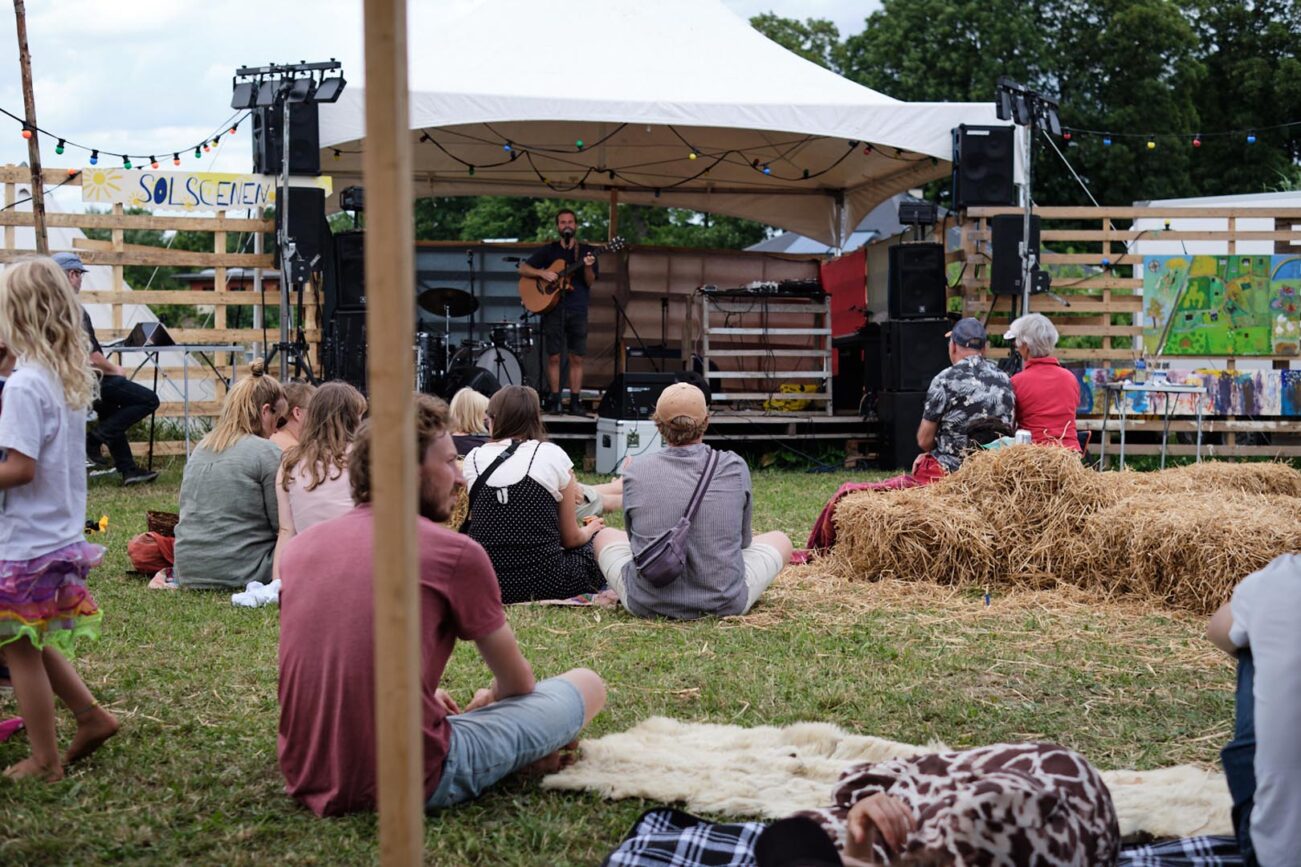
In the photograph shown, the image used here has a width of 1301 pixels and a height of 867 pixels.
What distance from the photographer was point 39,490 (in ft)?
10.8

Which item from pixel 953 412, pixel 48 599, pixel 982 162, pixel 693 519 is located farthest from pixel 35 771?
pixel 982 162

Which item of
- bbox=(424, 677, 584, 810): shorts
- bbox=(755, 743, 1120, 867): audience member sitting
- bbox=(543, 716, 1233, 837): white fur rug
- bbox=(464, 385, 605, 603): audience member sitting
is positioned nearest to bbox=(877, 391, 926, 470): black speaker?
bbox=(464, 385, 605, 603): audience member sitting

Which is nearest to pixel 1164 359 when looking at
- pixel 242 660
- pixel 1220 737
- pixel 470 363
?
pixel 470 363

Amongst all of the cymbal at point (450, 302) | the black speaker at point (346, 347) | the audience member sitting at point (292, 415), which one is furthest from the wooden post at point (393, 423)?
the cymbal at point (450, 302)

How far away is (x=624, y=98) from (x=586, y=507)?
5.60 m

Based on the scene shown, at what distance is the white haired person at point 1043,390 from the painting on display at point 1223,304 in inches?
227

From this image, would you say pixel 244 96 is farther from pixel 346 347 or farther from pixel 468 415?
pixel 468 415

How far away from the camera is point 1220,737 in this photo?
3.74m

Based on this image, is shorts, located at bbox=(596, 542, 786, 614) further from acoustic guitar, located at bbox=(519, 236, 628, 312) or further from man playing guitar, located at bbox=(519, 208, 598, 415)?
acoustic guitar, located at bbox=(519, 236, 628, 312)

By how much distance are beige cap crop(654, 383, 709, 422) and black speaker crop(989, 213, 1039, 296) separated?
7.05 m

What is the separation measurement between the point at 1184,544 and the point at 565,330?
7.50 metres

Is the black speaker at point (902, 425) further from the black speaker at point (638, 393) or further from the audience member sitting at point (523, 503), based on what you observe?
the audience member sitting at point (523, 503)

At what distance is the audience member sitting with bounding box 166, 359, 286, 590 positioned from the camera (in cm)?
583

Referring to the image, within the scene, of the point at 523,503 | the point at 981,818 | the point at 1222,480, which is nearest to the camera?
the point at 981,818
